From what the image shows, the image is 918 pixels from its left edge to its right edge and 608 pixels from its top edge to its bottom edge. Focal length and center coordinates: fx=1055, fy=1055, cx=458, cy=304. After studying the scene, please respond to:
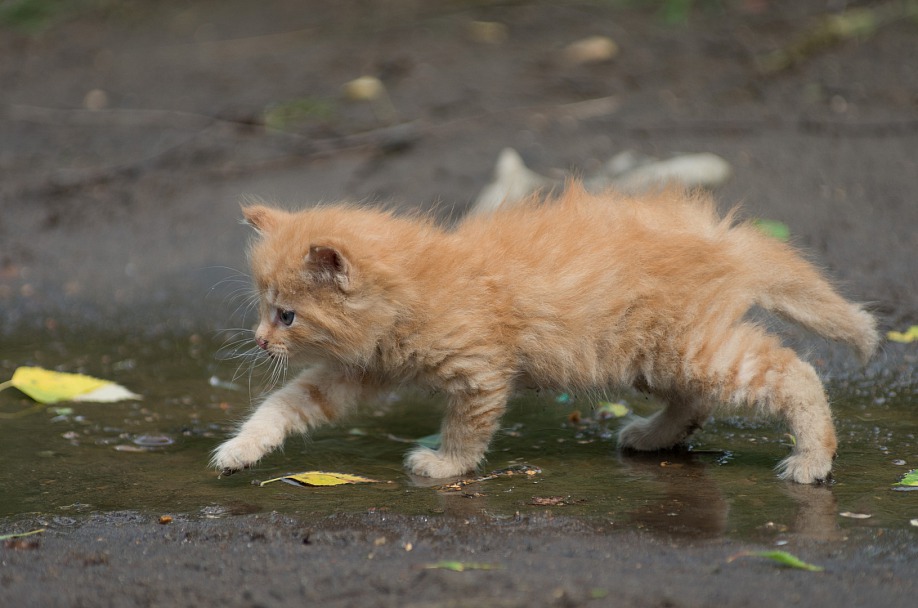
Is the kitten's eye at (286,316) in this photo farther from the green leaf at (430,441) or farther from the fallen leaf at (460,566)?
the fallen leaf at (460,566)

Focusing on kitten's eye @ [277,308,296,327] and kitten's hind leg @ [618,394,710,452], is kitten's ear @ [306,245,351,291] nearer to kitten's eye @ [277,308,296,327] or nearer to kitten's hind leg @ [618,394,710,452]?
kitten's eye @ [277,308,296,327]

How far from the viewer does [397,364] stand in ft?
14.1

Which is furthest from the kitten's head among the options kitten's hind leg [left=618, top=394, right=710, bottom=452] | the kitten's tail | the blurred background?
the blurred background

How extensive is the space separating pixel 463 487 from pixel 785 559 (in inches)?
54.3

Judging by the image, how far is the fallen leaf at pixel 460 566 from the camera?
121 inches

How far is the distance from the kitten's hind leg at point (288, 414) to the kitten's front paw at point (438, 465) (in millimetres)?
408

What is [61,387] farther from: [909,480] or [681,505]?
[909,480]

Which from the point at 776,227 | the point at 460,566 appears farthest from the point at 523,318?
the point at 776,227

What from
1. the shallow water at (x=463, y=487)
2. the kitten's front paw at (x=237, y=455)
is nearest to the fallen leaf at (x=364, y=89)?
the shallow water at (x=463, y=487)

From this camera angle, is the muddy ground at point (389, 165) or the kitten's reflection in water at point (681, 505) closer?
the muddy ground at point (389, 165)

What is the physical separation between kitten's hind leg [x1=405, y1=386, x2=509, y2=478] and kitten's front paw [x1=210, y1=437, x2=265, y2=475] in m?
0.66

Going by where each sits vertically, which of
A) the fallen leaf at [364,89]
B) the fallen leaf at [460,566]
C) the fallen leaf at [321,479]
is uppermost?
the fallen leaf at [364,89]

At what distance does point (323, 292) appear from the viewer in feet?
13.8

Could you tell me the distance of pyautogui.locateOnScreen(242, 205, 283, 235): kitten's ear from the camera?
4504 millimetres
